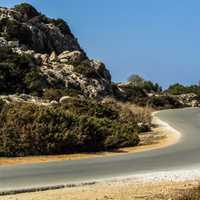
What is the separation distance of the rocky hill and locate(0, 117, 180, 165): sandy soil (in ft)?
27.9

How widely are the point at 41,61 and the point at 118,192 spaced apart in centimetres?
3621

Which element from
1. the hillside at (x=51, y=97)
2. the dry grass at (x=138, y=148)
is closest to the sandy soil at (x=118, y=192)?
the dry grass at (x=138, y=148)

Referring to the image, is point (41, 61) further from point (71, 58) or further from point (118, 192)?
point (118, 192)

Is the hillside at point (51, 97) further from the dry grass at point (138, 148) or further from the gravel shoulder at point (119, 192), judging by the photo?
the gravel shoulder at point (119, 192)

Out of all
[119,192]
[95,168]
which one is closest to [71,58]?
[95,168]

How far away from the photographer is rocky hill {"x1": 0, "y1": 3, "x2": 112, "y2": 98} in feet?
141

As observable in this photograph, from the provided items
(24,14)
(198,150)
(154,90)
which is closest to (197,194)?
(198,150)

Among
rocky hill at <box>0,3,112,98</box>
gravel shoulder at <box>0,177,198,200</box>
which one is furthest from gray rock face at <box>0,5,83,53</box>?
gravel shoulder at <box>0,177,198,200</box>

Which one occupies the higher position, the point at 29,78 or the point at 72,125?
the point at 29,78

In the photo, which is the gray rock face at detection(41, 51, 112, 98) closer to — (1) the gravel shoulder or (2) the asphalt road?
(2) the asphalt road

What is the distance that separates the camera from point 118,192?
14633 mm

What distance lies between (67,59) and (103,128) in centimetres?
2893

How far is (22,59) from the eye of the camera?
4644 cm

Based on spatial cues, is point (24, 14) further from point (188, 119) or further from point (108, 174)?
point (108, 174)
